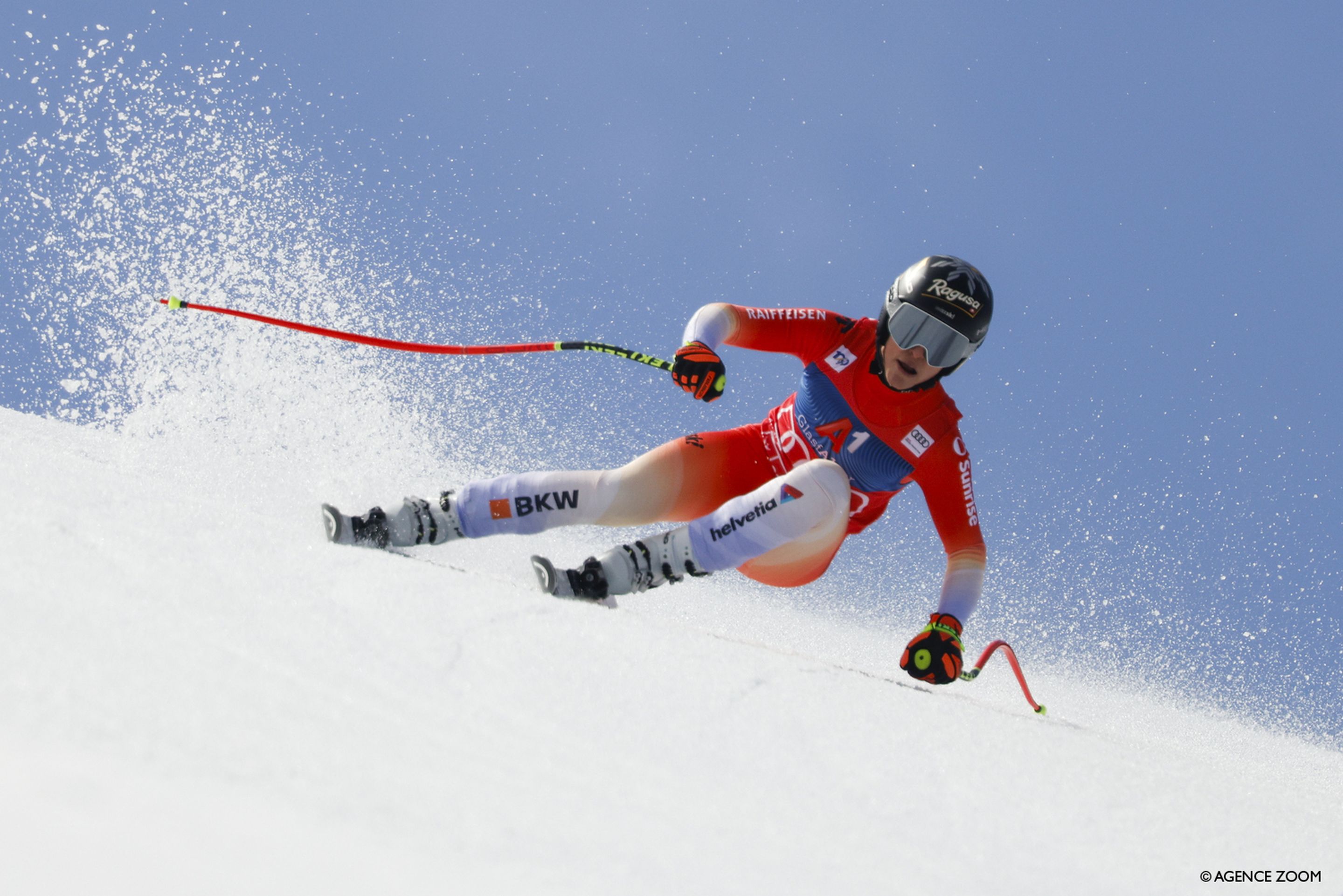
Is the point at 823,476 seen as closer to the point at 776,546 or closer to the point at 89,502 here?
the point at 776,546

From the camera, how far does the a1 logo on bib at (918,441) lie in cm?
321

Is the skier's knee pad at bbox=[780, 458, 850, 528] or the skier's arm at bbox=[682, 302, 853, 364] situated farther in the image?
the skier's arm at bbox=[682, 302, 853, 364]

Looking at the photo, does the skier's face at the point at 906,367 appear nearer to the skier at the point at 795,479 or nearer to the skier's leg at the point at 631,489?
the skier at the point at 795,479

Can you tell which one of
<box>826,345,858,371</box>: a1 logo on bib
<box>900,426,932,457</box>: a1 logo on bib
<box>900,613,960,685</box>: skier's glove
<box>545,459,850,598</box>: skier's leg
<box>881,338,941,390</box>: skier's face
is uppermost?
<box>826,345,858,371</box>: a1 logo on bib

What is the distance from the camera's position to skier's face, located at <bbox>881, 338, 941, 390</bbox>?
315 cm

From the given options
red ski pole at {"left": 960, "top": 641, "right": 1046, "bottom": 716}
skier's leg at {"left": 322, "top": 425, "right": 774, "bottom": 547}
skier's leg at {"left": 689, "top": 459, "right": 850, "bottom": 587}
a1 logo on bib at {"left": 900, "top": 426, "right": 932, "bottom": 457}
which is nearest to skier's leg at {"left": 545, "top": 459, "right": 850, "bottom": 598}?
skier's leg at {"left": 689, "top": 459, "right": 850, "bottom": 587}

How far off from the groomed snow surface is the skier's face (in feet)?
4.01

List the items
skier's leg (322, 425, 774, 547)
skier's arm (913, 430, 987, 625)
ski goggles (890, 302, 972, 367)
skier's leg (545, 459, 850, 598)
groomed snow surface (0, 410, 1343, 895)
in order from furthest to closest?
skier's arm (913, 430, 987, 625) → ski goggles (890, 302, 972, 367) → skier's leg (322, 425, 774, 547) → skier's leg (545, 459, 850, 598) → groomed snow surface (0, 410, 1343, 895)

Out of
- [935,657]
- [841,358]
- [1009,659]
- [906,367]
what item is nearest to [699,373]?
[841,358]

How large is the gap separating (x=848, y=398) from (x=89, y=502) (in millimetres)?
2276

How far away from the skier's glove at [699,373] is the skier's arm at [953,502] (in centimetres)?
80

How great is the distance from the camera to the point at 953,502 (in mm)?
3252

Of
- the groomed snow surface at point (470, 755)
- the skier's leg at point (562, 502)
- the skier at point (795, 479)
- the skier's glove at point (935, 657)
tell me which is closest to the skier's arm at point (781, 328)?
the skier at point (795, 479)

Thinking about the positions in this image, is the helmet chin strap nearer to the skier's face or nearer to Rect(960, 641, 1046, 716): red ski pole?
the skier's face
